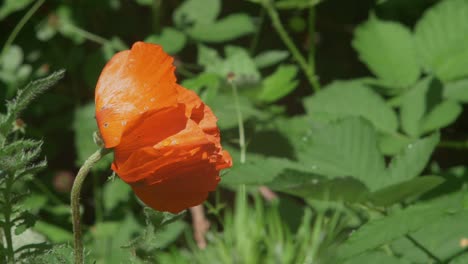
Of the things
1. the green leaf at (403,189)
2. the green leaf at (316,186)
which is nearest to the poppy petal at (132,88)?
the green leaf at (316,186)

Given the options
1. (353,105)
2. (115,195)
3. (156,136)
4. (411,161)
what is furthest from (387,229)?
(115,195)

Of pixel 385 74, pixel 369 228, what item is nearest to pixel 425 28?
pixel 385 74

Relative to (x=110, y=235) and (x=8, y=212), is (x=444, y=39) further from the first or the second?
(x=8, y=212)

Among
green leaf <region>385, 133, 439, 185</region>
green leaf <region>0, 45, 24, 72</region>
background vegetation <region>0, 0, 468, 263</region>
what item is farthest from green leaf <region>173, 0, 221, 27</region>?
green leaf <region>385, 133, 439, 185</region>

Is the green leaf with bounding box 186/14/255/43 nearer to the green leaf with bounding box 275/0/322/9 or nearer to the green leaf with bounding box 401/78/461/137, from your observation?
the green leaf with bounding box 275/0/322/9

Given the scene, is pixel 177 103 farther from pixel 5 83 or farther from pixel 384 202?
pixel 5 83

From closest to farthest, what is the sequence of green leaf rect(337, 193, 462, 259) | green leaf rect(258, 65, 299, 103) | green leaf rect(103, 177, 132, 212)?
green leaf rect(337, 193, 462, 259)
green leaf rect(258, 65, 299, 103)
green leaf rect(103, 177, 132, 212)

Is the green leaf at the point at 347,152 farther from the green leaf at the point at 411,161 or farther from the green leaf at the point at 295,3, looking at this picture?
the green leaf at the point at 295,3
